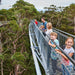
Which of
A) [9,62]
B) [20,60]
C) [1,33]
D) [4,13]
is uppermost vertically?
[4,13]

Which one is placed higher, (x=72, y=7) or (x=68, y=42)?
(x=72, y=7)

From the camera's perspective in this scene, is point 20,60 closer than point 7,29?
Yes

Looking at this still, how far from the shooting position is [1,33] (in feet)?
51.9

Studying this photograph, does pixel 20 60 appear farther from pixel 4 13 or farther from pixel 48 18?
pixel 48 18

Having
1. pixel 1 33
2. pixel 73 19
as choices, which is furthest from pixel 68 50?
pixel 73 19

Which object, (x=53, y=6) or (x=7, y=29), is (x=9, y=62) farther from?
(x=53, y=6)

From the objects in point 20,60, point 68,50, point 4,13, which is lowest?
point 20,60

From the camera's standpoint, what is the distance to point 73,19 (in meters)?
36.0

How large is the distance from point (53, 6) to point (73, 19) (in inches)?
322

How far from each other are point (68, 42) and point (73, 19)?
116 ft

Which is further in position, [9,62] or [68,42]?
[9,62]

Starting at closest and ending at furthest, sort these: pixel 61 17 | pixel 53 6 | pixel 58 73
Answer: pixel 58 73 → pixel 61 17 → pixel 53 6

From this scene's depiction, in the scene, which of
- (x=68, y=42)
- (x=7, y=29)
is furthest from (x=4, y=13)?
(x=68, y=42)

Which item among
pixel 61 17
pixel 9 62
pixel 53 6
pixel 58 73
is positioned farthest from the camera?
pixel 53 6
